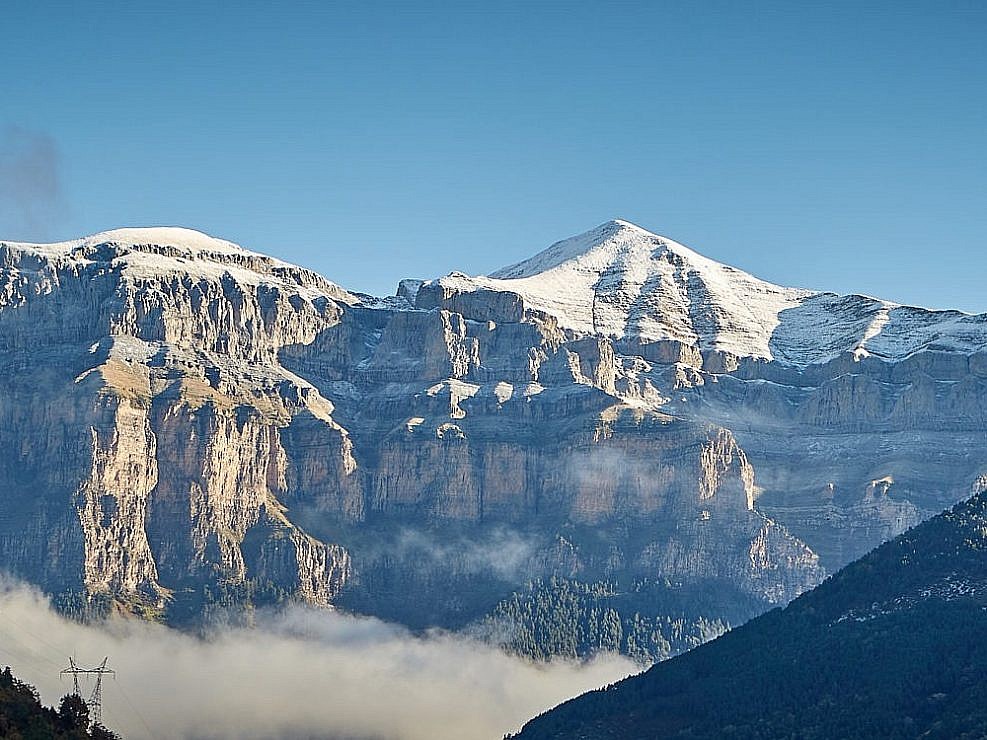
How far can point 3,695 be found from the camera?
180 meters

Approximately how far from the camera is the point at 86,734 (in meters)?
175

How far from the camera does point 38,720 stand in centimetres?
17362

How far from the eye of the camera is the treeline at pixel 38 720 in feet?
553

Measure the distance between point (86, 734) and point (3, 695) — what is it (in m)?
8.73

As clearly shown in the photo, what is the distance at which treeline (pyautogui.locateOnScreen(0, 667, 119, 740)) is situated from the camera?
168m
